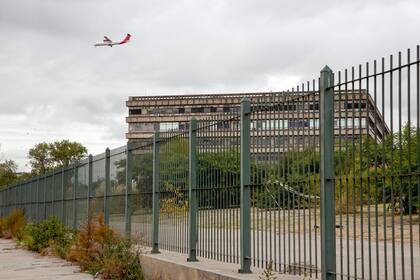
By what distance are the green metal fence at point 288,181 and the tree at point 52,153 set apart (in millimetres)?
87470

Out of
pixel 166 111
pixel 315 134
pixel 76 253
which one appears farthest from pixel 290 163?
pixel 166 111

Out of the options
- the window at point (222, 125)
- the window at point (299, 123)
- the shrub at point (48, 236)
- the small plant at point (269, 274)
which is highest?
the window at point (222, 125)

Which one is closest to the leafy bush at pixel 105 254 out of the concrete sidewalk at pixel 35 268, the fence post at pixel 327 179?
the concrete sidewalk at pixel 35 268

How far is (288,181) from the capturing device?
7762 mm

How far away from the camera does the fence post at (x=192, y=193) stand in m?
10.5

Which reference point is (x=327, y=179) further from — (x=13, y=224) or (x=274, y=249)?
(x=13, y=224)

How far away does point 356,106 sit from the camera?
21.8 ft

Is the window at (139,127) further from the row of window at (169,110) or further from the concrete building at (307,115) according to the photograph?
the concrete building at (307,115)

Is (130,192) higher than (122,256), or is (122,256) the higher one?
(130,192)

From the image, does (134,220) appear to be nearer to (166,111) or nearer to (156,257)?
(156,257)

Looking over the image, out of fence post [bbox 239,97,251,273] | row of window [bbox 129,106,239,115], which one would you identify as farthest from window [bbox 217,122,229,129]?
row of window [bbox 129,106,239,115]

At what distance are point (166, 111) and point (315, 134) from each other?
12432 cm

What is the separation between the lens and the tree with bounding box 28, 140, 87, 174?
99875 millimetres

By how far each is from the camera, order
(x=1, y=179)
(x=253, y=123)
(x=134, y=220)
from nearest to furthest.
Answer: (x=253, y=123), (x=134, y=220), (x=1, y=179)
